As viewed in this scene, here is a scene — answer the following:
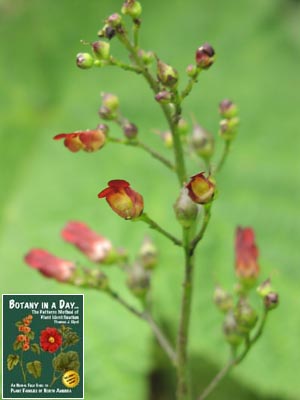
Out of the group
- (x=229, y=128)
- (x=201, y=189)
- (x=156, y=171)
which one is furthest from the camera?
(x=156, y=171)

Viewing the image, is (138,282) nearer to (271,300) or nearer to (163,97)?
(271,300)

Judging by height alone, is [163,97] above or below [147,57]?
below

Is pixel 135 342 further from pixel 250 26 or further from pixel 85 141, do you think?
pixel 250 26

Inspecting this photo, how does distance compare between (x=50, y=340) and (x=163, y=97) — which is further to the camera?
(x=50, y=340)

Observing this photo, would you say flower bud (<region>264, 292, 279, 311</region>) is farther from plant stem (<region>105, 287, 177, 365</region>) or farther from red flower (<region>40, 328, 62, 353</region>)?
red flower (<region>40, 328, 62, 353</region>)

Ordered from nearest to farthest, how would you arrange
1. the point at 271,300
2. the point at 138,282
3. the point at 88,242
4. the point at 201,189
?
the point at 201,189
the point at 271,300
the point at 138,282
the point at 88,242

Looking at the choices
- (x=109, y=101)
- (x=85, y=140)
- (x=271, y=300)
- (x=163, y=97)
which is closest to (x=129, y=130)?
(x=109, y=101)
